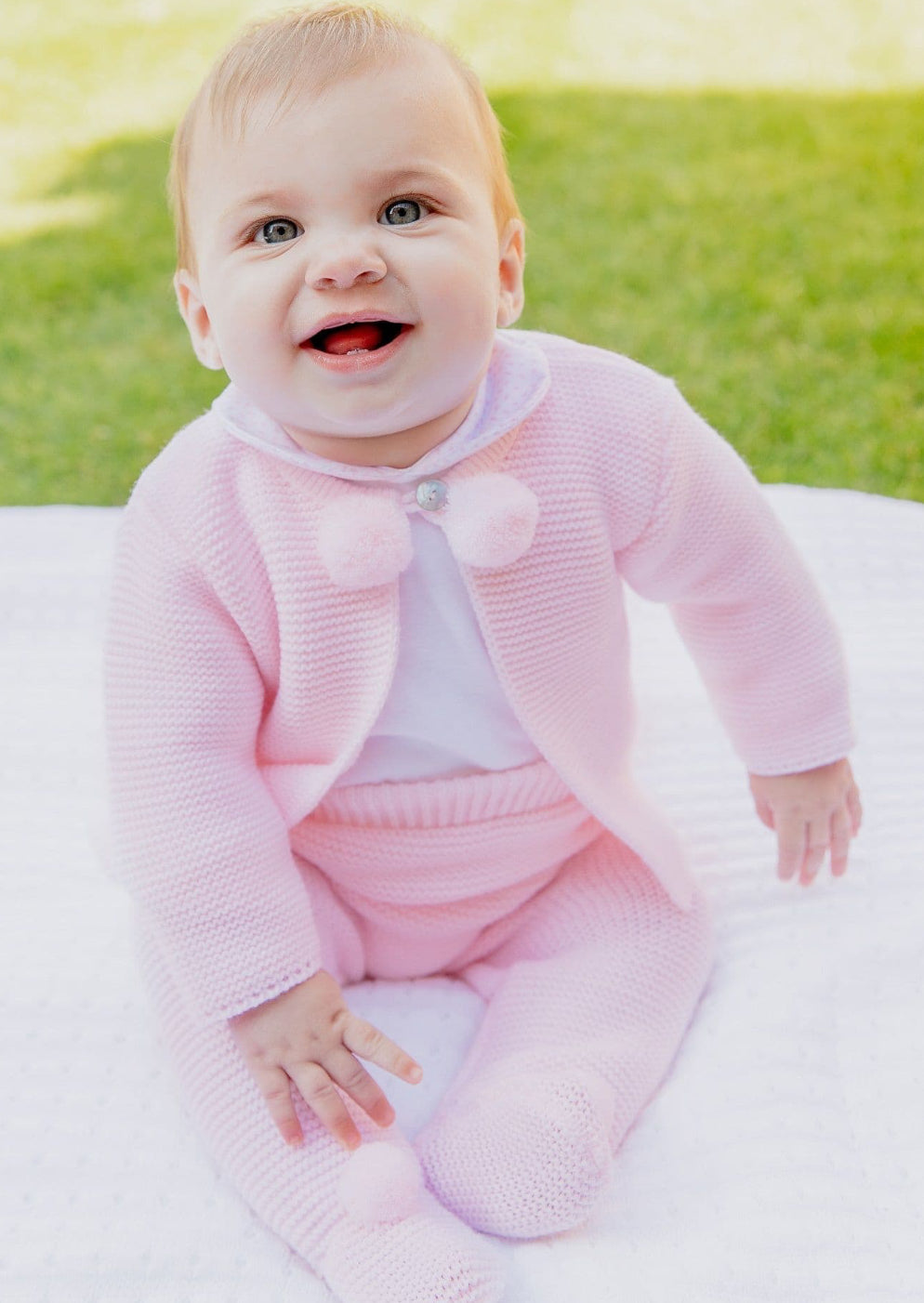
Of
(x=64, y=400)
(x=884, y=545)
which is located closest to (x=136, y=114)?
(x=64, y=400)

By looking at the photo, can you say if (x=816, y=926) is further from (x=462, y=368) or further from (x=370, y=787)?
(x=462, y=368)

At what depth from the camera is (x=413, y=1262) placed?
93 cm

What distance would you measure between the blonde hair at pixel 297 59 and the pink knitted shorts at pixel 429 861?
0.44 m

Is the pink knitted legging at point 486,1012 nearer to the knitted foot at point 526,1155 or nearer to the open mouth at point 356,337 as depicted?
the knitted foot at point 526,1155

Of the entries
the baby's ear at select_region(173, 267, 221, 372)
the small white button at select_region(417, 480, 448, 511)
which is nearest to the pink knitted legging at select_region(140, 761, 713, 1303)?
the small white button at select_region(417, 480, 448, 511)

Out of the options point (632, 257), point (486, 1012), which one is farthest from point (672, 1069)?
point (632, 257)

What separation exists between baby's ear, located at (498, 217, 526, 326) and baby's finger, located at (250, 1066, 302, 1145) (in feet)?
1.75

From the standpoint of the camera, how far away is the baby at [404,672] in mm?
918

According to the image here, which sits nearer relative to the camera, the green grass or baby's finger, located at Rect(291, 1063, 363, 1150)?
baby's finger, located at Rect(291, 1063, 363, 1150)

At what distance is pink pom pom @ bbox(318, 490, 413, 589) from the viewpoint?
963mm

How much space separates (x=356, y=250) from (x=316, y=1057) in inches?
20.6

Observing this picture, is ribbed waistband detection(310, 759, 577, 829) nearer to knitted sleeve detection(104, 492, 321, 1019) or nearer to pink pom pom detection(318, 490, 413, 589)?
knitted sleeve detection(104, 492, 321, 1019)

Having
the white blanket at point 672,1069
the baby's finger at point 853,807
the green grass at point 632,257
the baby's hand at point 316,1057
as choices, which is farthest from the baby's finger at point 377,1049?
the green grass at point 632,257

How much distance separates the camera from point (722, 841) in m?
1.29
